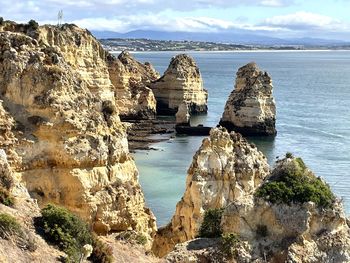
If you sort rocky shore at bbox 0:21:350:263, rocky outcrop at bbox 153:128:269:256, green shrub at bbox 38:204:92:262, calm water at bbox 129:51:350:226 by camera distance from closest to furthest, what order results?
1. rocky shore at bbox 0:21:350:263
2. green shrub at bbox 38:204:92:262
3. rocky outcrop at bbox 153:128:269:256
4. calm water at bbox 129:51:350:226

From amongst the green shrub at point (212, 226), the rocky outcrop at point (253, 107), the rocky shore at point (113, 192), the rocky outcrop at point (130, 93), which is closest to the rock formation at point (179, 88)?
the rocky outcrop at point (130, 93)

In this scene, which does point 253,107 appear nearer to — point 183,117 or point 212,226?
point 183,117

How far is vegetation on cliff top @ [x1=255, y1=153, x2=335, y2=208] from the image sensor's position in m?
18.0

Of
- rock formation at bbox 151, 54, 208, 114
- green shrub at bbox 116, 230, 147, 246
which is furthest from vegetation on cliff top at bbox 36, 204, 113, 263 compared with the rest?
rock formation at bbox 151, 54, 208, 114

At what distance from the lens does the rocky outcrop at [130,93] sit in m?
85.2

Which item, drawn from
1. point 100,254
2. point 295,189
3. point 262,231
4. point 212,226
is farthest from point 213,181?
point 262,231

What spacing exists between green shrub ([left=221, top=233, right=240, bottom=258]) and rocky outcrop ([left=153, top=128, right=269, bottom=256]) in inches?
370

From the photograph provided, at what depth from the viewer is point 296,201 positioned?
17922mm

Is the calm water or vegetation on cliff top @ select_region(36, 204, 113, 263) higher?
vegetation on cliff top @ select_region(36, 204, 113, 263)

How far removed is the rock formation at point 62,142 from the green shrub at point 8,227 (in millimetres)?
7758

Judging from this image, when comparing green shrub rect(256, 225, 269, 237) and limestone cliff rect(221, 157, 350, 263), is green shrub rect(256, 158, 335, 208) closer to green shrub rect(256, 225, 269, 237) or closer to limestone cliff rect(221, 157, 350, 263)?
limestone cliff rect(221, 157, 350, 263)

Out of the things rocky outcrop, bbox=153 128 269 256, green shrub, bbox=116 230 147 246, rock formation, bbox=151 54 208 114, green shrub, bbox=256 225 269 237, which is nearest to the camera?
green shrub, bbox=256 225 269 237

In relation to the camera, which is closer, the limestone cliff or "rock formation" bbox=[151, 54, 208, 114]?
the limestone cliff

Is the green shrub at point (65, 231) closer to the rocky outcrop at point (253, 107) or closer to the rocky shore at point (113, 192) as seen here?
the rocky shore at point (113, 192)
